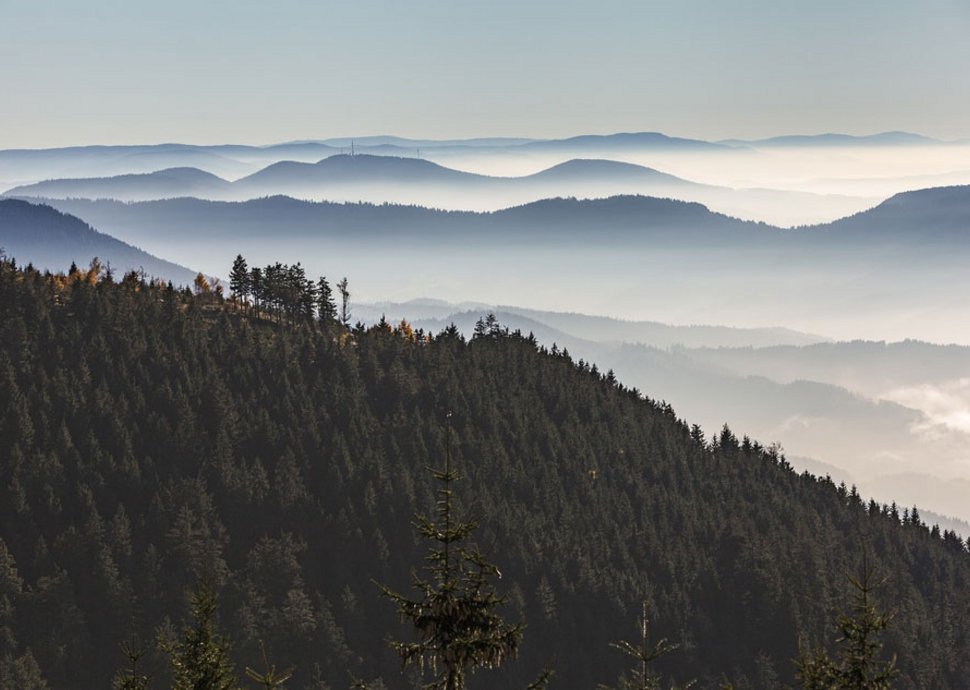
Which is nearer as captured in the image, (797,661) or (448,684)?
(448,684)

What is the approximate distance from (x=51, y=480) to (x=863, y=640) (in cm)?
17740

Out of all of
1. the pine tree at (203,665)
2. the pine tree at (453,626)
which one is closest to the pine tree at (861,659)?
the pine tree at (453,626)

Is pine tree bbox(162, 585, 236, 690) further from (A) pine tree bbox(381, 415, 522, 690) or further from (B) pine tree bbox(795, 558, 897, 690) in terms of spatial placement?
(B) pine tree bbox(795, 558, 897, 690)

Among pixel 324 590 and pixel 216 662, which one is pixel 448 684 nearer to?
pixel 216 662

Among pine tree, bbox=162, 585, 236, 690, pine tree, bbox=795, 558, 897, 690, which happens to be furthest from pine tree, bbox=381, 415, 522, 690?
pine tree, bbox=162, 585, 236, 690

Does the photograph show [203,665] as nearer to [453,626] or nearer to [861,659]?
[453,626]

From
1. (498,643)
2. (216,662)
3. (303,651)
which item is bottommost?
(303,651)

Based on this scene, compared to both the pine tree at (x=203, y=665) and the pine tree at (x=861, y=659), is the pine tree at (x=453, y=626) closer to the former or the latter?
the pine tree at (x=861, y=659)

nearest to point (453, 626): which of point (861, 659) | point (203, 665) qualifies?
point (861, 659)

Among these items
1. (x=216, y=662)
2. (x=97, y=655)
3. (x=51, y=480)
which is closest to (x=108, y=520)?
(x=51, y=480)

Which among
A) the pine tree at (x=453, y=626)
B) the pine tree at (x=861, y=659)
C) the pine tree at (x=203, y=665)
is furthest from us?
the pine tree at (x=203, y=665)

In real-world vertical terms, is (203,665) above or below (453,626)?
below

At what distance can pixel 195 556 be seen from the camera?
188 metres

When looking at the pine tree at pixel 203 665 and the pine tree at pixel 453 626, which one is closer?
the pine tree at pixel 453 626
